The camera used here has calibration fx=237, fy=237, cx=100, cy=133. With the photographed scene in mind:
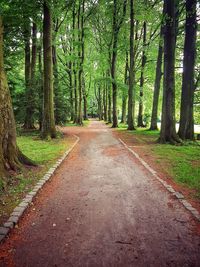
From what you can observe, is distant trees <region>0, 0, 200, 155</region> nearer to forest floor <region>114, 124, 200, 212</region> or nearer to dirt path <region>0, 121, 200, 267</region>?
forest floor <region>114, 124, 200, 212</region>

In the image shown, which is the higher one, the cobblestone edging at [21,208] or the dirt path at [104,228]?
the cobblestone edging at [21,208]

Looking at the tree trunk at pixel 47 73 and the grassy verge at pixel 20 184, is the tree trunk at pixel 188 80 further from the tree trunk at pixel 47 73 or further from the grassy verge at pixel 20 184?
the grassy verge at pixel 20 184

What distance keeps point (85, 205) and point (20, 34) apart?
50.2 ft

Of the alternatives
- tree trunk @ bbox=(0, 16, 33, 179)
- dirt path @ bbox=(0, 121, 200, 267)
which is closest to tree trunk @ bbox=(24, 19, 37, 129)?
tree trunk @ bbox=(0, 16, 33, 179)

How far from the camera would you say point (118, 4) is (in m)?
21.5

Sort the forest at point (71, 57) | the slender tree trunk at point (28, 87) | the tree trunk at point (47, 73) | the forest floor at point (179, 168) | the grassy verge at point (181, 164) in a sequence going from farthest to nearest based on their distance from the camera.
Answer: the slender tree trunk at point (28, 87) < the tree trunk at point (47, 73) < the forest at point (71, 57) < the grassy verge at point (181, 164) < the forest floor at point (179, 168)

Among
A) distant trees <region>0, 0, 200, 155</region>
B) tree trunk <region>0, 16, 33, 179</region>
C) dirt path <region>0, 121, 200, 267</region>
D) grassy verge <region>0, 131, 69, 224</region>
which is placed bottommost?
dirt path <region>0, 121, 200, 267</region>

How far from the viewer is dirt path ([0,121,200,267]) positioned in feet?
9.35

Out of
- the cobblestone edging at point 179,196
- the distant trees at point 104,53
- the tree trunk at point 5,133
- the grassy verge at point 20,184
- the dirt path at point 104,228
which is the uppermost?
the distant trees at point 104,53

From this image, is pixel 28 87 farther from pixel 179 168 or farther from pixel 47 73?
pixel 179 168

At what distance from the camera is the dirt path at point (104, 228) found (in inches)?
112

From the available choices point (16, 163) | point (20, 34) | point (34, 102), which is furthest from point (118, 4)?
point (16, 163)

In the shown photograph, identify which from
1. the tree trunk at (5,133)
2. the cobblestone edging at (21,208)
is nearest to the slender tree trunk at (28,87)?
the tree trunk at (5,133)

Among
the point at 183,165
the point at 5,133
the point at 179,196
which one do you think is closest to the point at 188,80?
the point at 183,165
